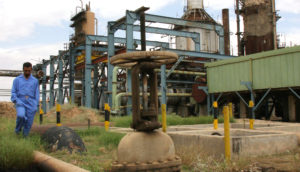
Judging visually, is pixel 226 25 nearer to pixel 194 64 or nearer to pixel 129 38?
pixel 194 64

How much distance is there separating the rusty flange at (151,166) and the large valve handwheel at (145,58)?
107 cm

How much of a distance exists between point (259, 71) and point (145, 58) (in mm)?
16593

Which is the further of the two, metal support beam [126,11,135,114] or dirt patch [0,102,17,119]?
metal support beam [126,11,135,114]

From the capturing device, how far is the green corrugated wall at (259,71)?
1739 centimetres

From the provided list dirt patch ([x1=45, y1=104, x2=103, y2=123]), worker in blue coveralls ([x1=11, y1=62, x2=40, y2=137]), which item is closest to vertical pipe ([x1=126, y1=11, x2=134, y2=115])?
dirt patch ([x1=45, y1=104, x2=103, y2=123])

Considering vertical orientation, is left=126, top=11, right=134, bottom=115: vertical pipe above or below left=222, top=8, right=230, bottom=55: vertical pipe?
below

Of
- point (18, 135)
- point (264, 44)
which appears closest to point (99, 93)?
point (264, 44)

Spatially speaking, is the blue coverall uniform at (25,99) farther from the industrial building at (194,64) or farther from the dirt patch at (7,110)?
the dirt patch at (7,110)

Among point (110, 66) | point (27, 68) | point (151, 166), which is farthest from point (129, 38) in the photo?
point (151, 166)

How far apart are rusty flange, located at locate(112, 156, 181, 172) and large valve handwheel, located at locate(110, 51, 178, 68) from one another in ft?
3.49

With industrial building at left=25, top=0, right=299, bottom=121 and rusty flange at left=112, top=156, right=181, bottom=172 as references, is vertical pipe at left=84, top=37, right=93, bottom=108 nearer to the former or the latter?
industrial building at left=25, top=0, right=299, bottom=121

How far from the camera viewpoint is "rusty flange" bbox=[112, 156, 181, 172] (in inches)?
135

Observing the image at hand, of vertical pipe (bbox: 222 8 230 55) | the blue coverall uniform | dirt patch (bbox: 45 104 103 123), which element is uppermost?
vertical pipe (bbox: 222 8 230 55)

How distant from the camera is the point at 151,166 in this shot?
3432mm
